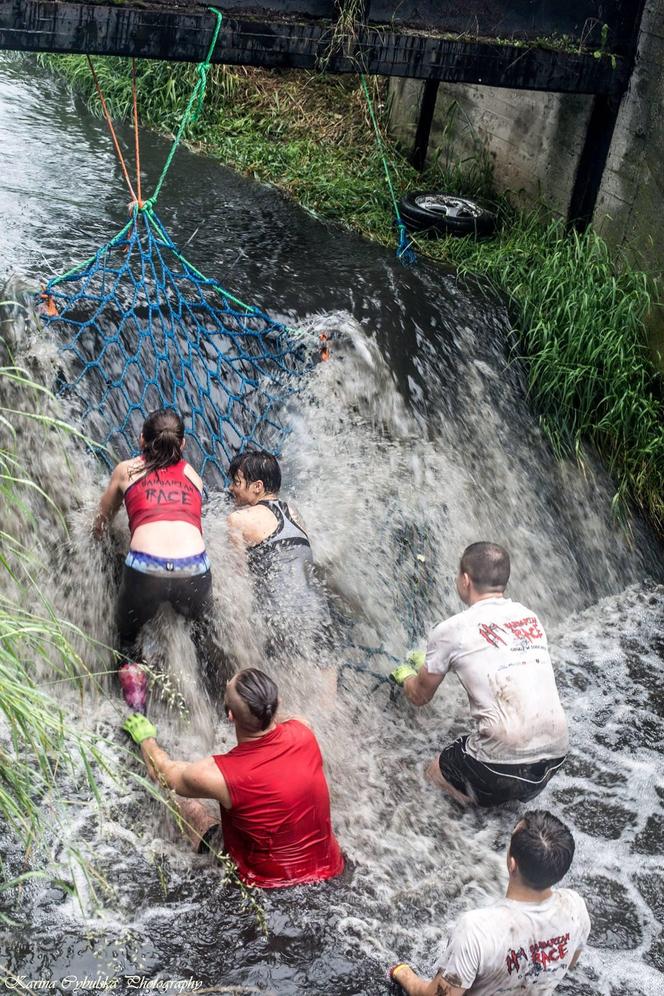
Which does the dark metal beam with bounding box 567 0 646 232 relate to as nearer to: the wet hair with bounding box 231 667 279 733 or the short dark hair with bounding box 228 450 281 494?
the short dark hair with bounding box 228 450 281 494

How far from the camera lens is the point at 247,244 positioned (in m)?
7.78

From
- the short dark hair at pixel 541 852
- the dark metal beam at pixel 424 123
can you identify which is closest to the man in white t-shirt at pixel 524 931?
the short dark hair at pixel 541 852

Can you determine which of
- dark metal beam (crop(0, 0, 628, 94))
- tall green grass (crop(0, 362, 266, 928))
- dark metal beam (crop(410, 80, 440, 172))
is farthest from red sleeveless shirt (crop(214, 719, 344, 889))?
dark metal beam (crop(410, 80, 440, 172))

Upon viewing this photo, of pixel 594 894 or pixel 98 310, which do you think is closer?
pixel 594 894

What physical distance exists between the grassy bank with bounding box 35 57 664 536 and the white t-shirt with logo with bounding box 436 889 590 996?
4087 millimetres

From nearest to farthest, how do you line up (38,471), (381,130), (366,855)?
1. (366,855)
2. (38,471)
3. (381,130)

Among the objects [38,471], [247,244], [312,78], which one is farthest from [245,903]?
[312,78]

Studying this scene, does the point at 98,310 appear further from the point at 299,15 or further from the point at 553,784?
the point at 553,784

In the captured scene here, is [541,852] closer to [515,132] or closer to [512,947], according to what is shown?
[512,947]

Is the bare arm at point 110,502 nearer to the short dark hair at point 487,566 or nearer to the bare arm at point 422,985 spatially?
the short dark hair at point 487,566

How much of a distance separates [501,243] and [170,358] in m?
3.24

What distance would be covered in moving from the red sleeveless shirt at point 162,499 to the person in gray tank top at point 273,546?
311 millimetres

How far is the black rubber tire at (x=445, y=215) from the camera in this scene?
26.9 ft

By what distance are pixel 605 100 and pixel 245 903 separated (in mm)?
6342
